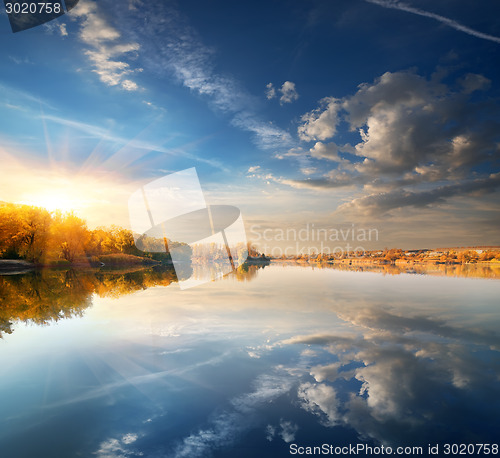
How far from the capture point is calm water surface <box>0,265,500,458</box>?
4156 mm

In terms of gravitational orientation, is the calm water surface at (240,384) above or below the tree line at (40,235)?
below

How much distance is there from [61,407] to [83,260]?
81.2 metres

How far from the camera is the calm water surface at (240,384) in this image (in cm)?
416

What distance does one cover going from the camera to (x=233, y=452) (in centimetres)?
382

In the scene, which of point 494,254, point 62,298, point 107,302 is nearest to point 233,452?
point 107,302

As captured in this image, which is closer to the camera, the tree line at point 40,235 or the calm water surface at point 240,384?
the calm water surface at point 240,384

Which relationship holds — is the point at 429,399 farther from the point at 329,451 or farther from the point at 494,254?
the point at 494,254

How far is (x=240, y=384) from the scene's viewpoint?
19.1 ft

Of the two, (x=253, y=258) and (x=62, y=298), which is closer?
(x=62, y=298)

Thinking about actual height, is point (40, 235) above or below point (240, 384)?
above

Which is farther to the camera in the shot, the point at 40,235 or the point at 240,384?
the point at 40,235

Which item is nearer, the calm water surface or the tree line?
the calm water surface

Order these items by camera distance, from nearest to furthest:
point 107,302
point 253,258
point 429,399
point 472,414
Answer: point 472,414 → point 429,399 → point 107,302 → point 253,258

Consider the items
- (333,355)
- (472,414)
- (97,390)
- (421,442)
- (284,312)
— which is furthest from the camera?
(284,312)
